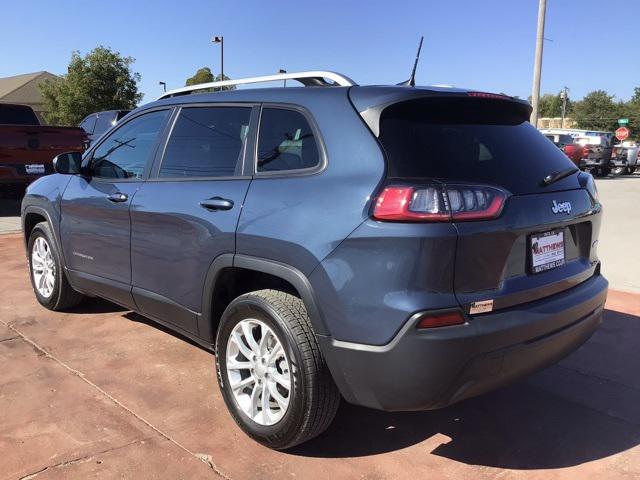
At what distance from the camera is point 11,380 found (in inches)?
143

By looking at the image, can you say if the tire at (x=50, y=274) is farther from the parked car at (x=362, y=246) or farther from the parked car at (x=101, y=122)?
the parked car at (x=101, y=122)

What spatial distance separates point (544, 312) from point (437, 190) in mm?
791

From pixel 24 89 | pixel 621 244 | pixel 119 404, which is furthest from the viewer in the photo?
pixel 24 89

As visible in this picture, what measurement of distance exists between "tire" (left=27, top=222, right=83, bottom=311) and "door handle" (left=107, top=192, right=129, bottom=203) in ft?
3.54

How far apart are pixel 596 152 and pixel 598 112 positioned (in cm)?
5911

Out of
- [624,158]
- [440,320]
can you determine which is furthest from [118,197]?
[624,158]

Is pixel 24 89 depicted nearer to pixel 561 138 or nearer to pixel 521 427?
pixel 561 138

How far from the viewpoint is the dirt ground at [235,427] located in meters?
2.78

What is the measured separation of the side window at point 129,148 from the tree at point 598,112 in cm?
7885

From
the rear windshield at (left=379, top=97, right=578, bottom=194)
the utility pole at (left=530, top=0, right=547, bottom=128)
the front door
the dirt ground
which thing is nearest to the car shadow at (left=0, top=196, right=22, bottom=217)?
the front door

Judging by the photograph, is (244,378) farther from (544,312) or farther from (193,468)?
(544,312)

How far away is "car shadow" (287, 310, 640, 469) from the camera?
A: 294 centimetres

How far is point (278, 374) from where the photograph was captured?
2.84m

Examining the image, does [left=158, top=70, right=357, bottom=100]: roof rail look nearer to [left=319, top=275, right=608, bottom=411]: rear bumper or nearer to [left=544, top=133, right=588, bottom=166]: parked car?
[left=319, top=275, right=608, bottom=411]: rear bumper
